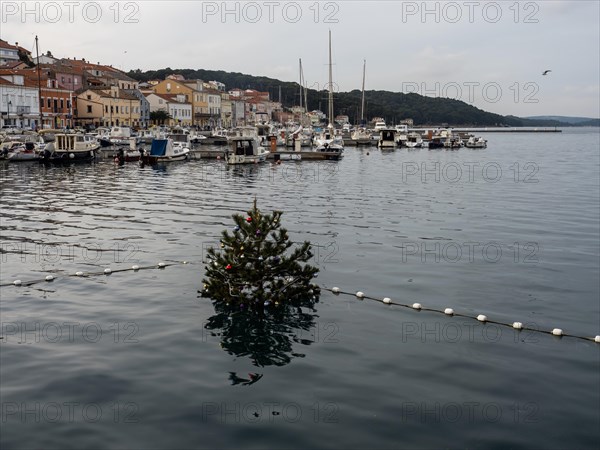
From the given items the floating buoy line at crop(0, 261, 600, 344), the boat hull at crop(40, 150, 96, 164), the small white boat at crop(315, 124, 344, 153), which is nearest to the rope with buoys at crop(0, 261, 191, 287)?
the floating buoy line at crop(0, 261, 600, 344)

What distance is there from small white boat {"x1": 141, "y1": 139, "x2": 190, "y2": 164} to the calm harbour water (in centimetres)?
3829

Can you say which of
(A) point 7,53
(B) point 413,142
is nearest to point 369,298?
(B) point 413,142

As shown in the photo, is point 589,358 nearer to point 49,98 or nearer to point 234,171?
point 234,171

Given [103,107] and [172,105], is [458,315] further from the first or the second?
[172,105]

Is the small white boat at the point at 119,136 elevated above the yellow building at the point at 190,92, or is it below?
below

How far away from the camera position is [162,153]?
68.2 metres

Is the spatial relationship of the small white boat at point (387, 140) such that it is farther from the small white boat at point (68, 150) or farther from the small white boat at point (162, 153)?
the small white boat at point (68, 150)

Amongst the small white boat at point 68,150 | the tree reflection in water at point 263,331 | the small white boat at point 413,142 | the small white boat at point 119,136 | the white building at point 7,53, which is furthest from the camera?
the white building at point 7,53

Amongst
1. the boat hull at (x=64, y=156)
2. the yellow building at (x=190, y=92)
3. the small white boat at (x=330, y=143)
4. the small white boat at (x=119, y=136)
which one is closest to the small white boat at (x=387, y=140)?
the small white boat at (x=330, y=143)

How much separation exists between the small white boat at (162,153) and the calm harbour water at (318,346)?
3829cm

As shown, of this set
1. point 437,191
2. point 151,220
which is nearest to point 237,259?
point 151,220

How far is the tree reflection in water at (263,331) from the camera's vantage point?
40.9ft

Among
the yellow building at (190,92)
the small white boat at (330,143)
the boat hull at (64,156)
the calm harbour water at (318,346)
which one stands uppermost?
the yellow building at (190,92)

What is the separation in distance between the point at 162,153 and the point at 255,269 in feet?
183
